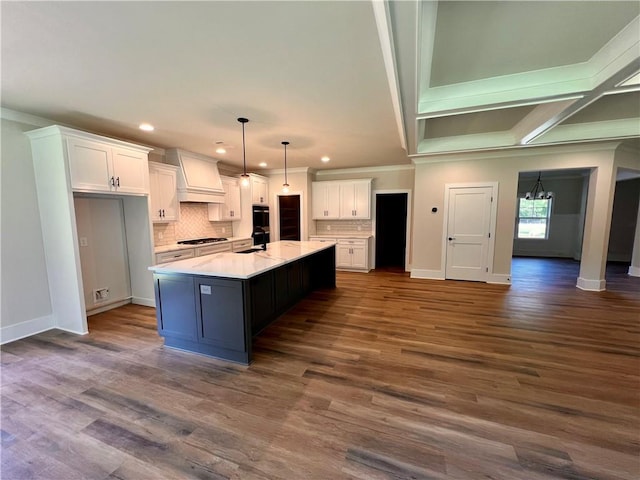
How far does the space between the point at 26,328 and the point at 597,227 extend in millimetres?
8597

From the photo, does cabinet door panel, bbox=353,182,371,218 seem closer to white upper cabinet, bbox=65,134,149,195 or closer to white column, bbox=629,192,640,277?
white upper cabinet, bbox=65,134,149,195

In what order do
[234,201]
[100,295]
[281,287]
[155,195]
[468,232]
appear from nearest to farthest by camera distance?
[281,287], [100,295], [155,195], [468,232], [234,201]

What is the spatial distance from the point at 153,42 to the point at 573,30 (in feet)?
9.79

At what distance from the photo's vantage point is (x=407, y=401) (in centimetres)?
→ 208

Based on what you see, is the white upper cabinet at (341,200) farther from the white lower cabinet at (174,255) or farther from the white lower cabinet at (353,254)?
the white lower cabinet at (174,255)

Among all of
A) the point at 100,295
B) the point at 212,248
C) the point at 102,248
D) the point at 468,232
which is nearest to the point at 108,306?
the point at 100,295

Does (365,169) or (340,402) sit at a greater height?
(365,169)

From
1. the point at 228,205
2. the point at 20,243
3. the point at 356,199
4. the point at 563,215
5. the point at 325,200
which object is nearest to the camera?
the point at 20,243

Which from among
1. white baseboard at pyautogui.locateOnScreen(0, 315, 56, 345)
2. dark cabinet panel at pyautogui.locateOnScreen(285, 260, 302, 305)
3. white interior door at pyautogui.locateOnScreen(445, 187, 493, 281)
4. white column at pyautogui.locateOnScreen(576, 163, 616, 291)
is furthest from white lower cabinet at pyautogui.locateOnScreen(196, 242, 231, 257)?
white column at pyautogui.locateOnScreen(576, 163, 616, 291)

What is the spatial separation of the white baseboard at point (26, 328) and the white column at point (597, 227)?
8.40m

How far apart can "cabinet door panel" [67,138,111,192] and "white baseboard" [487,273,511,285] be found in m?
6.51

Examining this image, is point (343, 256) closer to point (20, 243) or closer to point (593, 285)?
point (593, 285)

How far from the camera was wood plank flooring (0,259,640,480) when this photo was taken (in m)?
1.58

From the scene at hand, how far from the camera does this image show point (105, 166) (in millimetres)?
3363
